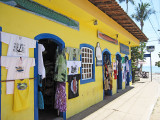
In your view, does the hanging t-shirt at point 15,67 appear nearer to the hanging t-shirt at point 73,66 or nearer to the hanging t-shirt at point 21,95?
the hanging t-shirt at point 21,95

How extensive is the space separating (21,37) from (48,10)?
1.46 meters

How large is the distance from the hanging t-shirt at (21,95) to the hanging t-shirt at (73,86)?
198 cm

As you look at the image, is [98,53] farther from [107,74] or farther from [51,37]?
[51,37]

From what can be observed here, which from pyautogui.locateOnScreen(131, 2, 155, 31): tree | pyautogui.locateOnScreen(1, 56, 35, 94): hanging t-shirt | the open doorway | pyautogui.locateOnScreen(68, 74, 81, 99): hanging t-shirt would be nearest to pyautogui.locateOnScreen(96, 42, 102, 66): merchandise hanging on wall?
pyautogui.locateOnScreen(68, 74, 81, 99): hanging t-shirt

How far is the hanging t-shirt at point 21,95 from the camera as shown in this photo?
3.69 metres

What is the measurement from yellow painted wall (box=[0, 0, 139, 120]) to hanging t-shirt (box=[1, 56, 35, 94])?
0.40ft

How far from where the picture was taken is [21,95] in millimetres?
3840

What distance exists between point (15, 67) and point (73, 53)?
266 centimetres

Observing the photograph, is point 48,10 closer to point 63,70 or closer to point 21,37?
point 21,37

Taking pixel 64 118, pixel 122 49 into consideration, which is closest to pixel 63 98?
pixel 64 118

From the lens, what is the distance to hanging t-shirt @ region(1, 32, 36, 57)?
358 cm

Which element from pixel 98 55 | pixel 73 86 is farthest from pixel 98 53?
pixel 73 86

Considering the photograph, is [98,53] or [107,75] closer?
[98,53]

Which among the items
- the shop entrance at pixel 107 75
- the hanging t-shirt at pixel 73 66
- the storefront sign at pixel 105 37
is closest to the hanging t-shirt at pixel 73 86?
the hanging t-shirt at pixel 73 66
